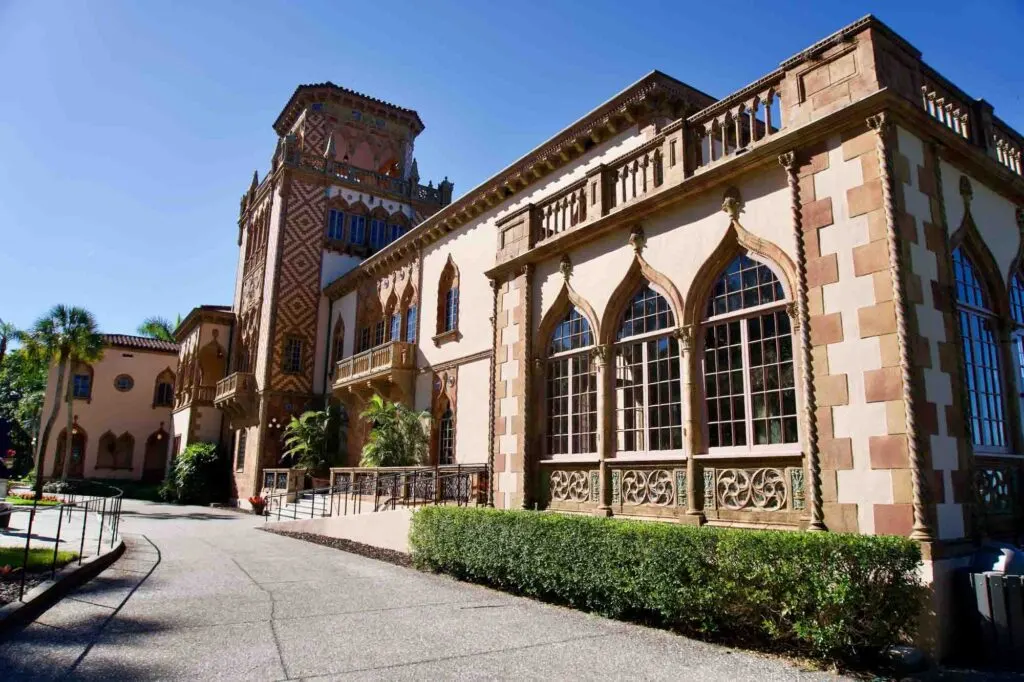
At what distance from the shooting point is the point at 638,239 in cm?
1055

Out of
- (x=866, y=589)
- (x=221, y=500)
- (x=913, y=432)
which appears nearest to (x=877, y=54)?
(x=913, y=432)

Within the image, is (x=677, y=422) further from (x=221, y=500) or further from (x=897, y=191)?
(x=221, y=500)

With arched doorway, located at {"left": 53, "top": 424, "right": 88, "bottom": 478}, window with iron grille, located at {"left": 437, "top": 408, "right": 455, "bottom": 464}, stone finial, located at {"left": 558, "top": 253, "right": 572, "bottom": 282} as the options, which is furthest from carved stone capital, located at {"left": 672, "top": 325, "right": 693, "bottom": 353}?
arched doorway, located at {"left": 53, "top": 424, "right": 88, "bottom": 478}

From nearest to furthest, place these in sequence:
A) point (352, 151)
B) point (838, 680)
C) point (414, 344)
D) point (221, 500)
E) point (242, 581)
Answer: point (838, 680) < point (242, 581) < point (414, 344) < point (221, 500) < point (352, 151)

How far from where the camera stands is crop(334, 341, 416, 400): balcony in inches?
875

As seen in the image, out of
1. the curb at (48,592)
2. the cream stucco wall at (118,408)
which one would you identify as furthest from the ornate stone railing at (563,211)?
the cream stucco wall at (118,408)

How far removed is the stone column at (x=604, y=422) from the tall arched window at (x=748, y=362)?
1.82m

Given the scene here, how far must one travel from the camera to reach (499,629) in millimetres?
7496

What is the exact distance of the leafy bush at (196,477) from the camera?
30422 mm

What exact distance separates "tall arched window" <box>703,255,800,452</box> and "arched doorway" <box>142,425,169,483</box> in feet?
136

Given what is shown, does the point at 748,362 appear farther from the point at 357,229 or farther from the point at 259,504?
the point at 357,229

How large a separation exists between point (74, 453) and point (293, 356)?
21.9m

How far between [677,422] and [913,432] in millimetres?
3350

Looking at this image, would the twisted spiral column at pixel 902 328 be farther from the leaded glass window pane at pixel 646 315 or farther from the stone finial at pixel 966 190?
the leaded glass window pane at pixel 646 315
